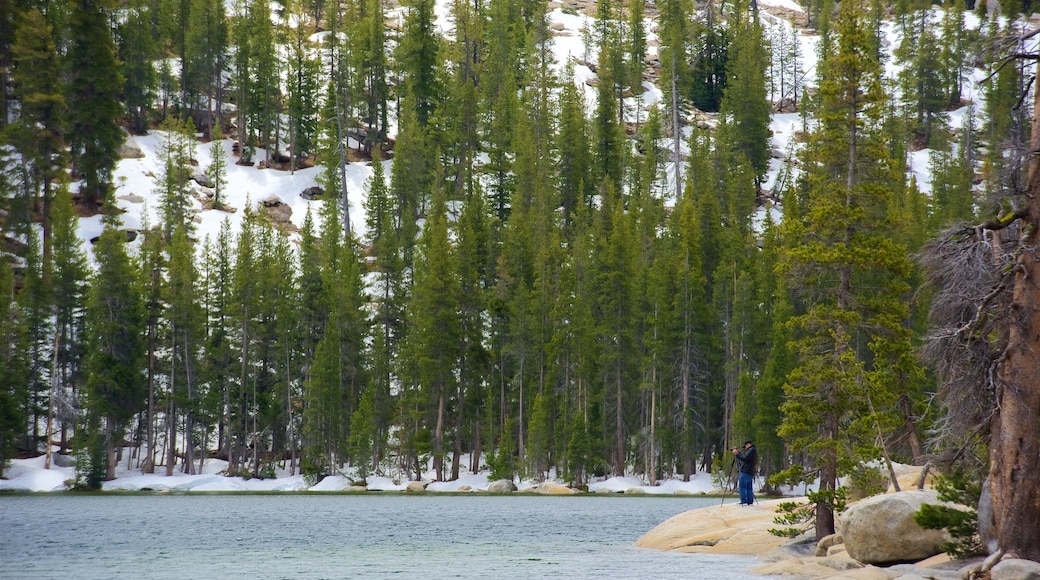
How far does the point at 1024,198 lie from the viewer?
562 inches

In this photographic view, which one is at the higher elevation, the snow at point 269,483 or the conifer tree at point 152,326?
the conifer tree at point 152,326

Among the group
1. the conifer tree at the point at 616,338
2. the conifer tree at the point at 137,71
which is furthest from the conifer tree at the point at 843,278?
the conifer tree at the point at 137,71

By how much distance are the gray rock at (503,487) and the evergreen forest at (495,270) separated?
3.24ft

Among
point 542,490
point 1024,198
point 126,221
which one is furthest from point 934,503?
point 126,221

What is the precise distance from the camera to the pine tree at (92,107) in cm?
8188

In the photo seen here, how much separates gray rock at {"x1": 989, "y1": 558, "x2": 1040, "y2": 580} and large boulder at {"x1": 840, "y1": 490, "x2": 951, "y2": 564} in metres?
3.65

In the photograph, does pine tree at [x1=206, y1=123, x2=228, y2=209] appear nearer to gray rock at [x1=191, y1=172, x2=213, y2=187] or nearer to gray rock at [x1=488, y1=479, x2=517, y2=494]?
gray rock at [x1=191, y1=172, x2=213, y2=187]

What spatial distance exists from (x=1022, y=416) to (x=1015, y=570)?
7.19ft

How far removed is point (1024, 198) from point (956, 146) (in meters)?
107

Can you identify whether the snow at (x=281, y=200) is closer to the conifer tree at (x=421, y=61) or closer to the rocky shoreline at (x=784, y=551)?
the conifer tree at (x=421, y=61)

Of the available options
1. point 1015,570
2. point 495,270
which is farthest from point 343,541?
point 495,270

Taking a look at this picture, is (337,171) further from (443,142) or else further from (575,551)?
(575,551)

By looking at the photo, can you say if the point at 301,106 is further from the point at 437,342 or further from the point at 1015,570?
the point at 1015,570

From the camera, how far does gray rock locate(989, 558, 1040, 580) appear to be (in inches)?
480
